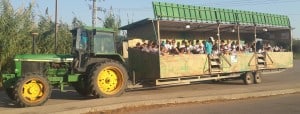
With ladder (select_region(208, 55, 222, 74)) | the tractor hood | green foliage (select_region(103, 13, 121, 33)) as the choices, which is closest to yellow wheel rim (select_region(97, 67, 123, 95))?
the tractor hood

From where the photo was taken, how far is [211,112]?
43.1 feet

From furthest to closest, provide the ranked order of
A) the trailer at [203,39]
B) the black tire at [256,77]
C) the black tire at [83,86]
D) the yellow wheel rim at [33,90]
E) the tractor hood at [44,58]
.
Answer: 1. the black tire at [256,77]
2. the trailer at [203,39]
3. the black tire at [83,86]
4. the tractor hood at [44,58]
5. the yellow wheel rim at [33,90]

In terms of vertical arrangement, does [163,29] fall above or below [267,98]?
above

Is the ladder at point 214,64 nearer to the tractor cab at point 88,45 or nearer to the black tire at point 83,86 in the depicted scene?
the tractor cab at point 88,45

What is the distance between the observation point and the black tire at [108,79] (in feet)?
51.6

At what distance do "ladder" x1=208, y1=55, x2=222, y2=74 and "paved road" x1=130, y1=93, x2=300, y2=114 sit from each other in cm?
428

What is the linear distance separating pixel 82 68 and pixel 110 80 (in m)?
1.03

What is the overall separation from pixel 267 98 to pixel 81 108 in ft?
22.6

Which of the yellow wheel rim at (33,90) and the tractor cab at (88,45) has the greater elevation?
the tractor cab at (88,45)

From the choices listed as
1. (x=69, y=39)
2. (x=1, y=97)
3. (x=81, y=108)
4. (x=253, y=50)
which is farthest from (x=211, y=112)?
(x=69, y=39)

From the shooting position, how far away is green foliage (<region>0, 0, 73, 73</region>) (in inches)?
834

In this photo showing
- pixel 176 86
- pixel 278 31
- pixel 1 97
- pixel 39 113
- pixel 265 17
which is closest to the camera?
pixel 39 113

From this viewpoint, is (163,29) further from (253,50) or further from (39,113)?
(39,113)

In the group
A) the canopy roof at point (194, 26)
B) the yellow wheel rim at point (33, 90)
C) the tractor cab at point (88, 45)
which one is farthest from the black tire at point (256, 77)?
the yellow wheel rim at point (33, 90)
